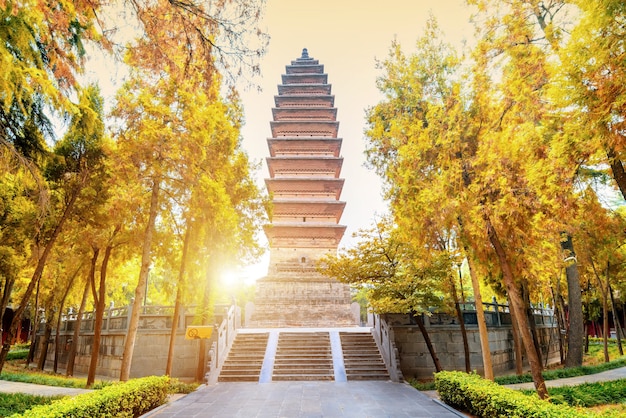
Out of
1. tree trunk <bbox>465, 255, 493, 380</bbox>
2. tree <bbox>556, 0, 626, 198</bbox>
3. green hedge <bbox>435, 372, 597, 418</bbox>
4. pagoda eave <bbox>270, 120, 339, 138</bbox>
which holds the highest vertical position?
pagoda eave <bbox>270, 120, 339, 138</bbox>

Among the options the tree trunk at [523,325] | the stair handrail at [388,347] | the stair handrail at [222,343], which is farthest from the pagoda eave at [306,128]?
the tree trunk at [523,325]

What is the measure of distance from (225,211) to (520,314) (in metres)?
7.17

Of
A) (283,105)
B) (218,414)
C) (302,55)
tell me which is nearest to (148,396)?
(218,414)

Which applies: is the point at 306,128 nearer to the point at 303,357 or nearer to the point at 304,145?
the point at 304,145

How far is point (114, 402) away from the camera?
6188 millimetres

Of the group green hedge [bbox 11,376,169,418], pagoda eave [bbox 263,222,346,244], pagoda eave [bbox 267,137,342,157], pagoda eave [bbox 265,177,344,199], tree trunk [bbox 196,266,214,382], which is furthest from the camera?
pagoda eave [bbox 267,137,342,157]

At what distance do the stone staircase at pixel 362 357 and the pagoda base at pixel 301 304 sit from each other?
484 cm

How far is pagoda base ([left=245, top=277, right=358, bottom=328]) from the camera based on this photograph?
19.7 meters

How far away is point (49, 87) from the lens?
14.8ft

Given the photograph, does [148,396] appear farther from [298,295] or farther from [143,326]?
[298,295]

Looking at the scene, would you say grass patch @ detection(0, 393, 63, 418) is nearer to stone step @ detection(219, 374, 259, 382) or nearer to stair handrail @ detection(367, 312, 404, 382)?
stone step @ detection(219, 374, 259, 382)

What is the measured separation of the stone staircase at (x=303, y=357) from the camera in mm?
12094

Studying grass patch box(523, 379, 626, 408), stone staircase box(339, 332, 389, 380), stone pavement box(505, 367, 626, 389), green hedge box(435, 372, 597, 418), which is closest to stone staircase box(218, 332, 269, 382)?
stone staircase box(339, 332, 389, 380)

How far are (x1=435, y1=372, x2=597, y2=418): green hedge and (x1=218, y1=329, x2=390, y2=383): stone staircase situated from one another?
446 cm
